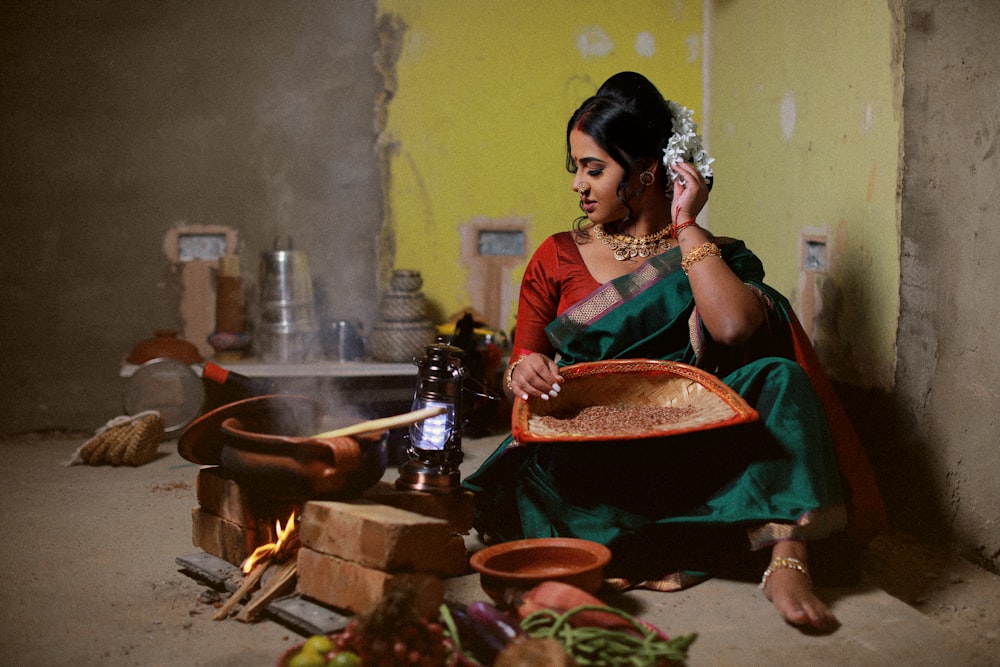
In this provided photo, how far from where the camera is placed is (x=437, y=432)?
271 cm

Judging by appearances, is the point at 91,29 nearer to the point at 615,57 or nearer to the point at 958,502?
the point at 615,57

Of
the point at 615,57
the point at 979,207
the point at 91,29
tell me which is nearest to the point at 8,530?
the point at 91,29

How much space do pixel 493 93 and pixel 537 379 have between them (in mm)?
3148

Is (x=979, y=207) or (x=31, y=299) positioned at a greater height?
(x=979, y=207)

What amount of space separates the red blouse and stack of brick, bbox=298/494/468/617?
2.83 ft

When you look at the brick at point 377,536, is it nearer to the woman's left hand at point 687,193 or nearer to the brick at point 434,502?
the brick at point 434,502

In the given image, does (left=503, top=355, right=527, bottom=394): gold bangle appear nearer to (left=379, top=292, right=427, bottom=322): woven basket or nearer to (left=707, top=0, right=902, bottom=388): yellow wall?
(left=707, top=0, right=902, bottom=388): yellow wall

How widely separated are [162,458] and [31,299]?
1.45m

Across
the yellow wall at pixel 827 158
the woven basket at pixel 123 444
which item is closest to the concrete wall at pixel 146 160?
the woven basket at pixel 123 444

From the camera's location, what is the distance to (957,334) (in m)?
2.96

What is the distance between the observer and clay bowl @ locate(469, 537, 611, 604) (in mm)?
2246

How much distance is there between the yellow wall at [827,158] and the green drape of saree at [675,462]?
2.69 feet

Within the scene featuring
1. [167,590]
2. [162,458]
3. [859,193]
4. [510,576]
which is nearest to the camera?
[510,576]

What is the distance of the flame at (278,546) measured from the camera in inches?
97.7
